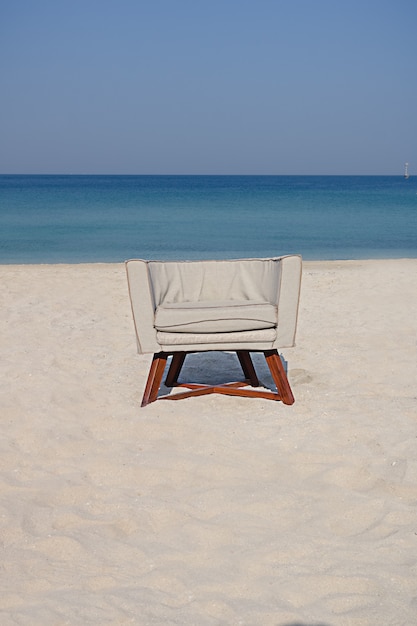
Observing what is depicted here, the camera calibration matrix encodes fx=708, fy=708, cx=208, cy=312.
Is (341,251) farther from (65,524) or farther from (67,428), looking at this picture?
(65,524)

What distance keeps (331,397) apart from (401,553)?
1.83 metres

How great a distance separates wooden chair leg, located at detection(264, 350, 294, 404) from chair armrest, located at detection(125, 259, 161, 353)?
697 mm

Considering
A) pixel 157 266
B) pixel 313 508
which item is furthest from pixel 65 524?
pixel 157 266

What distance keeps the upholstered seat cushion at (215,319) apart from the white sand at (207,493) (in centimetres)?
50

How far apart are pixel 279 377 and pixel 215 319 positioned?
56 centimetres

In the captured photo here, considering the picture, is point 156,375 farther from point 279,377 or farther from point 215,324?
point 279,377

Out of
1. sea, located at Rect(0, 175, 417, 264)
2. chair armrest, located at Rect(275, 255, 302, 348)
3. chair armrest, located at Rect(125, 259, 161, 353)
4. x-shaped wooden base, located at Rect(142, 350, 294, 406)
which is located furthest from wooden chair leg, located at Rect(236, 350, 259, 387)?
sea, located at Rect(0, 175, 417, 264)

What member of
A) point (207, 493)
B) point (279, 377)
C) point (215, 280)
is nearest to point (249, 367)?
point (279, 377)

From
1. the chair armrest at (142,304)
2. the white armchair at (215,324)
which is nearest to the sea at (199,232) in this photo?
the white armchair at (215,324)

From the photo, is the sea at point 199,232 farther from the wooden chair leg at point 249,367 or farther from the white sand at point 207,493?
the wooden chair leg at point 249,367

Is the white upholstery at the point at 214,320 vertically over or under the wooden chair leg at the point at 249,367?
over

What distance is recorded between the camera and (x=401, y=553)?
8.68 feet

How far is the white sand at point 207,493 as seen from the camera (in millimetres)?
2373

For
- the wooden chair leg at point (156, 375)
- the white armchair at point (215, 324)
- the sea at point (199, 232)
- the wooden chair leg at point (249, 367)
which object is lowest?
the sea at point (199, 232)
